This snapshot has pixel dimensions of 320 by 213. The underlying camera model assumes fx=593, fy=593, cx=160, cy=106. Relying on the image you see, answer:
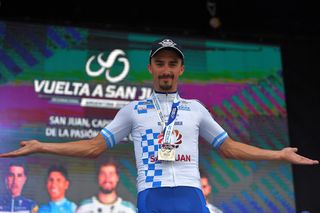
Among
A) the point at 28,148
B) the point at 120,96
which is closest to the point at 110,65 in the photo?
the point at 120,96

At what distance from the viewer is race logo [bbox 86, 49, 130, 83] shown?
18.0 feet

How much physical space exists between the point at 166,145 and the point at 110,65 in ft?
10.4

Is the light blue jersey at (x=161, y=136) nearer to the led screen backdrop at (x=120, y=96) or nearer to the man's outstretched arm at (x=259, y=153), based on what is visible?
the man's outstretched arm at (x=259, y=153)

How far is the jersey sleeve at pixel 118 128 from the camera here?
8.58ft

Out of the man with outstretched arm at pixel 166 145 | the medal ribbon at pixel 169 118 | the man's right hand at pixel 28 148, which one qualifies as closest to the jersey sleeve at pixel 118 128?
the man with outstretched arm at pixel 166 145

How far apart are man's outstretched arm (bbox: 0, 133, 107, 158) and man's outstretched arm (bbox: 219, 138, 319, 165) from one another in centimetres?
55

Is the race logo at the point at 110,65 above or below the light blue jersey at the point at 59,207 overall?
above

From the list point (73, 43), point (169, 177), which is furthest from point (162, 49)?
point (73, 43)

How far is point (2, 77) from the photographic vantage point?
5.23 metres

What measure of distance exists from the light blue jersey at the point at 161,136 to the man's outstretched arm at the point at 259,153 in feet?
0.17

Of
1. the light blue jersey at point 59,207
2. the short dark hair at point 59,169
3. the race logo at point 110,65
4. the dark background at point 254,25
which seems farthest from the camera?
the dark background at point 254,25

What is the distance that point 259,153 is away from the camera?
8.38ft

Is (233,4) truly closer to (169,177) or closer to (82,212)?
(82,212)

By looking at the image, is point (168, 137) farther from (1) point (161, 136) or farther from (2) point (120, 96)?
(2) point (120, 96)
